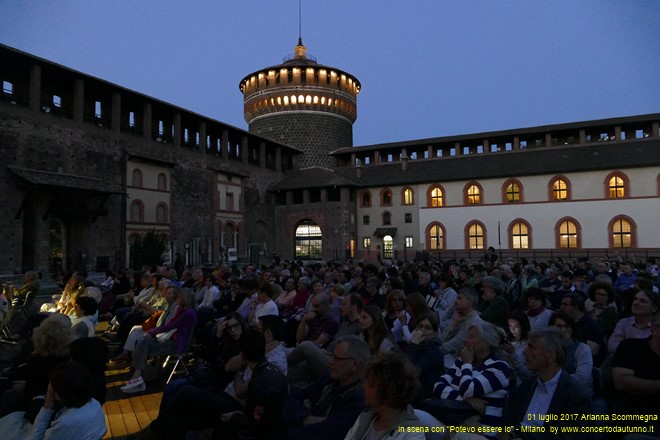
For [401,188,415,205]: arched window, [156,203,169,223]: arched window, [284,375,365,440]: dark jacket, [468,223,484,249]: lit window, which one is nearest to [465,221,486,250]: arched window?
[468,223,484,249]: lit window

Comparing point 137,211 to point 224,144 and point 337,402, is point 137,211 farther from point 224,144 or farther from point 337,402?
point 337,402

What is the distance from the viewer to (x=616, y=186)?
30.9 metres

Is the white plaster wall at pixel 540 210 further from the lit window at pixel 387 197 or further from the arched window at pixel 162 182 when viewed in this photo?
the arched window at pixel 162 182

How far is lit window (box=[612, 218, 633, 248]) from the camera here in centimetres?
3033

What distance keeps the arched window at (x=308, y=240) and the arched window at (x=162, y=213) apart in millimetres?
13130

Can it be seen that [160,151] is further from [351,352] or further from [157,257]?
[351,352]

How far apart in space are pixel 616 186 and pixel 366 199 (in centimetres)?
1895

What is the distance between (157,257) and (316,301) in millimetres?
19240

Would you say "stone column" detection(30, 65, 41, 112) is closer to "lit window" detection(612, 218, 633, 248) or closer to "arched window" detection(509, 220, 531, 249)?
"arched window" detection(509, 220, 531, 249)

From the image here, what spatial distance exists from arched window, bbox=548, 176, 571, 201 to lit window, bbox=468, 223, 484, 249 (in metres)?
5.71

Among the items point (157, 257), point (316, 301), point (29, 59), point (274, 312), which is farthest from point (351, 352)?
point (29, 59)

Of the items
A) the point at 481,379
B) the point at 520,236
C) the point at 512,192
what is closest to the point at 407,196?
the point at 512,192

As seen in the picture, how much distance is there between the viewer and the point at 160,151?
27906 mm

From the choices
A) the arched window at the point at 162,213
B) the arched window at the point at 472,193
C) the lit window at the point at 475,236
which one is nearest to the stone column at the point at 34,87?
the arched window at the point at 162,213
